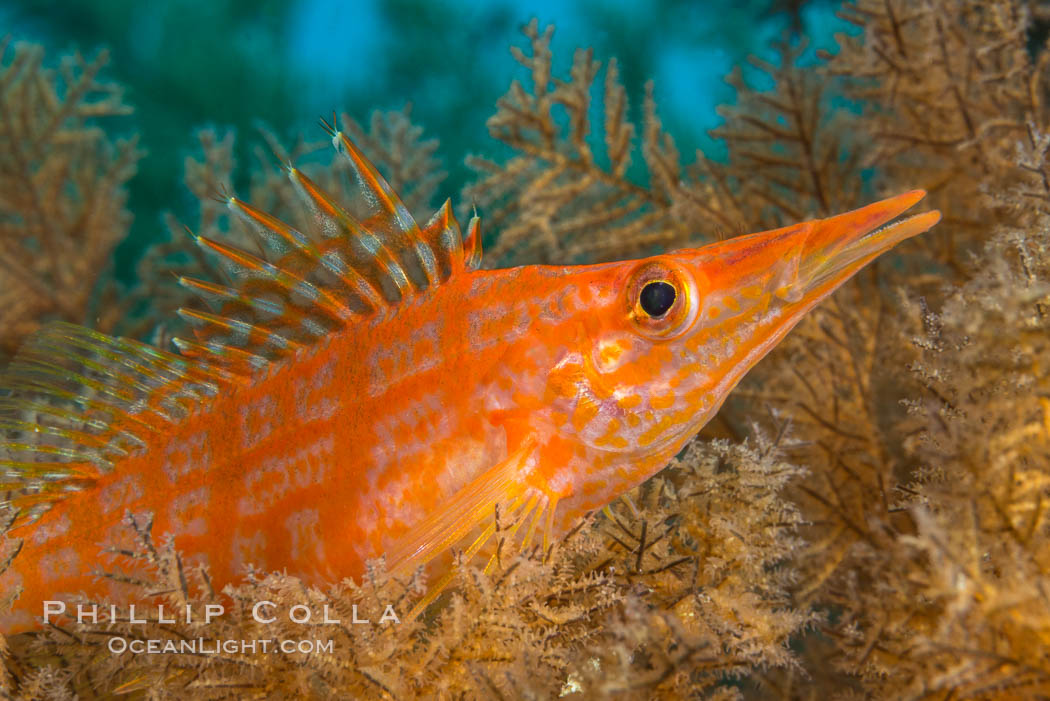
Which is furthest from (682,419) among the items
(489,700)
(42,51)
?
(42,51)

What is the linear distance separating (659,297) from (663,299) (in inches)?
0.5

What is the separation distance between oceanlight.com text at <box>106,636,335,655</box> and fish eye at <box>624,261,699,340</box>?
4.24 ft

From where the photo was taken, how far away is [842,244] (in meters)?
1.70

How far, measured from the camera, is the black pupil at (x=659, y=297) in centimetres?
184

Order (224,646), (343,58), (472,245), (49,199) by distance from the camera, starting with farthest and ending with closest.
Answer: (343,58) < (49,199) < (472,245) < (224,646)

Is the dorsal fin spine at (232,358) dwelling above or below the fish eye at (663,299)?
above

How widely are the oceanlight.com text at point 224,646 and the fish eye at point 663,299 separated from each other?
1.29 meters


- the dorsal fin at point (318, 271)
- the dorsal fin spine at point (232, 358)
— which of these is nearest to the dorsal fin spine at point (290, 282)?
the dorsal fin at point (318, 271)

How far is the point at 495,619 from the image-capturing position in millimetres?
1629

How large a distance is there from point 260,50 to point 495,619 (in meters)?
27.0

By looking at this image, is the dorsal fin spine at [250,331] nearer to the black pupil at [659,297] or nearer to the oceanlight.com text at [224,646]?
the oceanlight.com text at [224,646]

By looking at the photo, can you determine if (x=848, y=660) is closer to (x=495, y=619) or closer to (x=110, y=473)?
(x=495, y=619)

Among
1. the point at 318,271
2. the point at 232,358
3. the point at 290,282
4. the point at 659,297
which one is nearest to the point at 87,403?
the point at 232,358

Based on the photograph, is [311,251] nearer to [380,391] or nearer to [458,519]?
[380,391]
